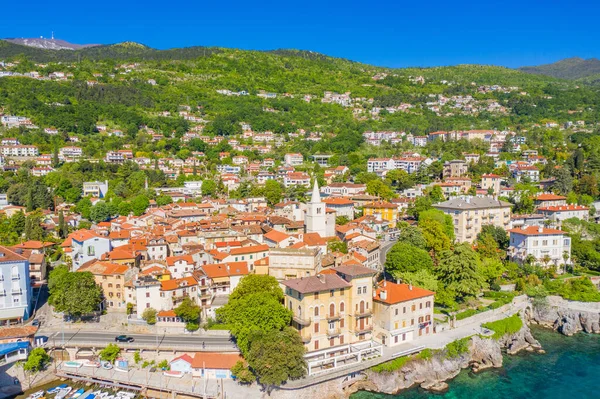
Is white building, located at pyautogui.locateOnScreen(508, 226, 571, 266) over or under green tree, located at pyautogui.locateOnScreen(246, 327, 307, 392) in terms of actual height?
over

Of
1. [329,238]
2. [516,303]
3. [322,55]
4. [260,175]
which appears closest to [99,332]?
[329,238]

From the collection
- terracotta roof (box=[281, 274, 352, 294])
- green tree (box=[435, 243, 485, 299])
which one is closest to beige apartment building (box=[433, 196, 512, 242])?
green tree (box=[435, 243, 485, 299])

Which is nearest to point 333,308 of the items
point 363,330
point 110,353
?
point 363,330

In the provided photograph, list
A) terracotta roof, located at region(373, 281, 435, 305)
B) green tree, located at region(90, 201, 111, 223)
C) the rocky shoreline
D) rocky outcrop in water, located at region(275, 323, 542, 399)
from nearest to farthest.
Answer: rocky outcrop in water, located at region(275, 323, 542, 399) → the rocky shoreline → terracotta roof, located at region(373, 281, 435, 305) → green tree, located at region(90, 201, 111, 223)

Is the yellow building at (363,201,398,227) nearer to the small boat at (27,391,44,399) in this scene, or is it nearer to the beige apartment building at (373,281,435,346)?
the beige apartment building at (373,281,435,346)

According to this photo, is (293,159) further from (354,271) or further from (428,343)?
(428,343)

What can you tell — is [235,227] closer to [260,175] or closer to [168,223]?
[168,223]
